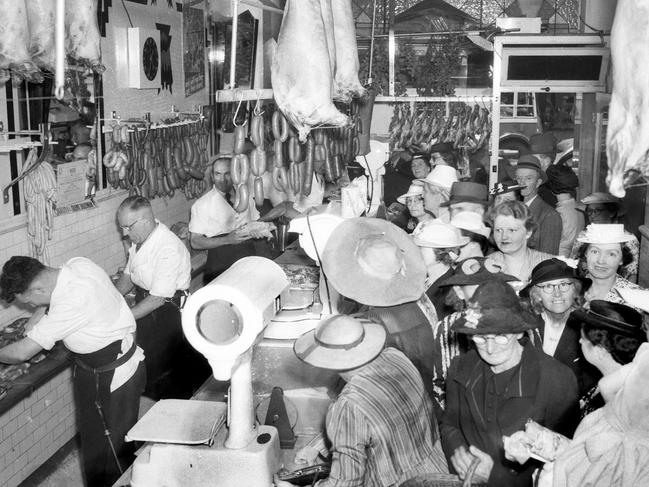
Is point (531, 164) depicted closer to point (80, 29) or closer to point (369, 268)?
point (369, 268)

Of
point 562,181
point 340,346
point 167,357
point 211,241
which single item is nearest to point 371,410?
point 340,346

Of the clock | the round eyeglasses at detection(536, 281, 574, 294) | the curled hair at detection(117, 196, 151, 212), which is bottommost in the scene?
the round eyeglasses at detection(536, 281, 574, 294)

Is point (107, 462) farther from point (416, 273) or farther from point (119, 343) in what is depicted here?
point (416, 273)

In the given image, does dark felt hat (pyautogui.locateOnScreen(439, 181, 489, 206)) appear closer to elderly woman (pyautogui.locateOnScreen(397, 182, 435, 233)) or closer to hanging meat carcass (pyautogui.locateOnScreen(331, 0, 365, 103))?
elderly woman (pyautogui.locateOnScreen(397, 182, 435, 233))

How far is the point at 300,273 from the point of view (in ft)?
17.7

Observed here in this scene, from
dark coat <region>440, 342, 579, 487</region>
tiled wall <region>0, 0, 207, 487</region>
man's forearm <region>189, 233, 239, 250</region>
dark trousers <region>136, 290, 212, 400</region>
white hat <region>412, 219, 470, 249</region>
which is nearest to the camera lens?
dark coat <region>440, 342, 579, 487</region>

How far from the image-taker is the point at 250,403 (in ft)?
10.2

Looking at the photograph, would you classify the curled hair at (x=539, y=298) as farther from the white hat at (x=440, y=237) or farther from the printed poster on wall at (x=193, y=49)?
the printed poster on wall at (x=193, y=49)

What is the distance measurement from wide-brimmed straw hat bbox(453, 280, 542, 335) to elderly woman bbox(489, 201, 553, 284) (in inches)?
70.9

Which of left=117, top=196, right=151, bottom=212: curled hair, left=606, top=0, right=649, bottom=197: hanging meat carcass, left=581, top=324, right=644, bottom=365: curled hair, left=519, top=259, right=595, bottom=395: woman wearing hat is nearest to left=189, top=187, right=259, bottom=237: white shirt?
left=117, top=196, right=151, bottom=212: curled hair

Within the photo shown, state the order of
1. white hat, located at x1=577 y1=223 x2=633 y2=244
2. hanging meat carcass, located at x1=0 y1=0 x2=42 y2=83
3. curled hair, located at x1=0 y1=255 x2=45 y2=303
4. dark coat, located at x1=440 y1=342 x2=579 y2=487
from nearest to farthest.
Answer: dark coat, located at x1=440 y1=342 x2=579 y2=487 < hanging meat carcass, located at x1=0 y1=0 x2=42 y2=83 < curled hair, located at x1=0 y1=255 x2=45 y2=303 < white hat, located at x1=577 y1=223 x2=633 y2=244

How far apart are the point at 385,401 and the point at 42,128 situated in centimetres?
388

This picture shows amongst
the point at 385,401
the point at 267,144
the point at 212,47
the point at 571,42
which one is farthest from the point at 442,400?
the point at 212,47

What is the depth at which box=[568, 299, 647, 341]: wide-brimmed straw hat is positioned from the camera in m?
3.30
